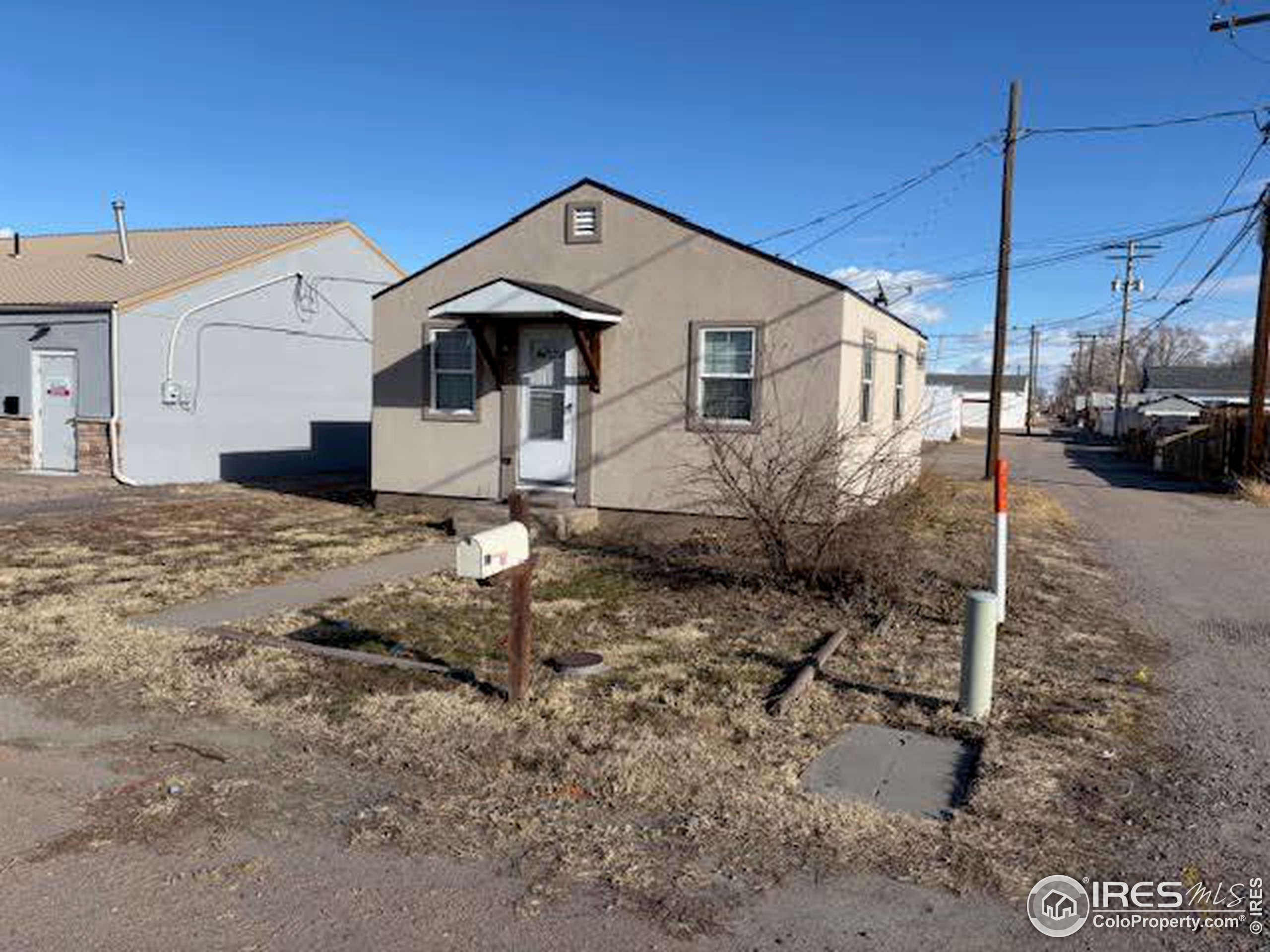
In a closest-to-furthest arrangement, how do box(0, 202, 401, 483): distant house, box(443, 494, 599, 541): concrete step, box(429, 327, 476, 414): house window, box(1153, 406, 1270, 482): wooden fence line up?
box(443, 494, 599, 541): concrete step, box(429, 327, 476, 414): house window, box(0, 202, 401, 483): distant house, box(1153, 406, 1270, 482): wooden fence

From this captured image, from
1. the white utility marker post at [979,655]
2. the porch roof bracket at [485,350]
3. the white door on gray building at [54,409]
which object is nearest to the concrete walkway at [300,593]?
the porch roof bracket at [485,350]

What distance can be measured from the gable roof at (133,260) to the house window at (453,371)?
727 centimetres

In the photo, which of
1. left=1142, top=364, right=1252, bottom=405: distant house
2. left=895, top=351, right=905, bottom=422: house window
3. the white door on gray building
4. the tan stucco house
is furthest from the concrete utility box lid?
left=1142, top=364, right=1252, bottom=405: distant house

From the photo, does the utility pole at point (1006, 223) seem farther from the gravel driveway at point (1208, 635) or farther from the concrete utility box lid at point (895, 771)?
the concrete utility box lid at point (895, 771)

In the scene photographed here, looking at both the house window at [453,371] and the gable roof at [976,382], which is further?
the gable roof at [976,382]

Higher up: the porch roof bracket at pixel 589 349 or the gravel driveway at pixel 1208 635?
the porch roof bracket at pixel 589 349

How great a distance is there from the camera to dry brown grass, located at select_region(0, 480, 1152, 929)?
370cm

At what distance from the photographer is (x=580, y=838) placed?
12.2 ft

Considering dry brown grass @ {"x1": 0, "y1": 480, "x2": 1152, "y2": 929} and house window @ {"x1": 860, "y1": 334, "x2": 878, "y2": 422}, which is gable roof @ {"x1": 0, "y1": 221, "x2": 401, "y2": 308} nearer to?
dry brown grass @ {"x1": 0, "y1": 480, "x2": 1152, "y2": 929}

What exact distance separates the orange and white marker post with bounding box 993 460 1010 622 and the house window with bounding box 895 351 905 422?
26.0 feet

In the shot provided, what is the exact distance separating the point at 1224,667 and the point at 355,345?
61.7ft

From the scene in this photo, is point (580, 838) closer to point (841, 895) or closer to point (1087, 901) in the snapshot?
point (841, 895)

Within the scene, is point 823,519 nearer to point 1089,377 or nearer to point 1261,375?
point 1261,375

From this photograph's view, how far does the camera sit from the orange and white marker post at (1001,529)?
266 inches
